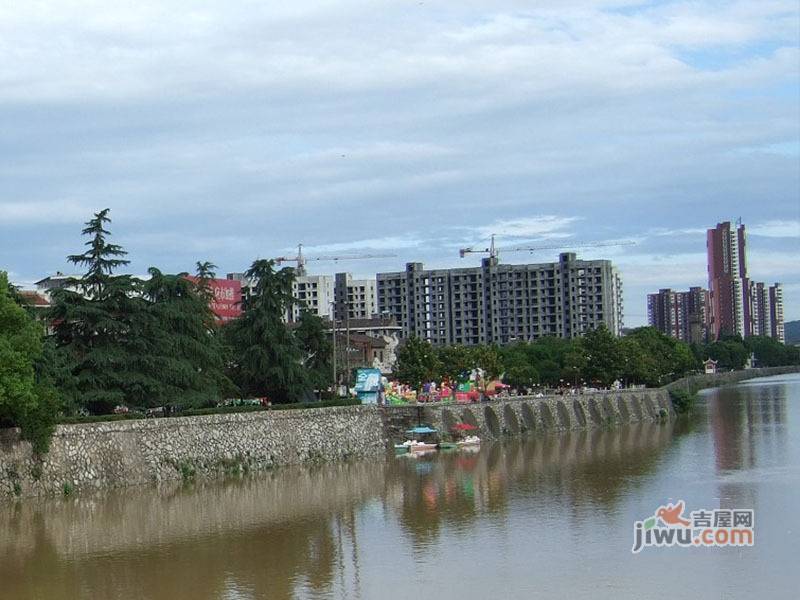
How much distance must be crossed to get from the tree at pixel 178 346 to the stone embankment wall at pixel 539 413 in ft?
43.6

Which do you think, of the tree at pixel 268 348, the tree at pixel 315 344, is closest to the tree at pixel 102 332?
the tree at pixel 268 348

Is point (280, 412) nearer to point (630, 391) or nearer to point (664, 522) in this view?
point (664, 522)

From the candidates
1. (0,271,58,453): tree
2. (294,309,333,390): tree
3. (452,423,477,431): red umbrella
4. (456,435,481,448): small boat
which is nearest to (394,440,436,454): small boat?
(456,435,481,448): small boat

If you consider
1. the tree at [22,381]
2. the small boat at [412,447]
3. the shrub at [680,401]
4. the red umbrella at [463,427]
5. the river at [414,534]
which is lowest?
the river at [414,534]

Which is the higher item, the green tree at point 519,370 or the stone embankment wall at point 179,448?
the green tree at point 519,370

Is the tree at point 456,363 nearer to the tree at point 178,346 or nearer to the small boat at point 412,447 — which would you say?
the small boat at point 412,447

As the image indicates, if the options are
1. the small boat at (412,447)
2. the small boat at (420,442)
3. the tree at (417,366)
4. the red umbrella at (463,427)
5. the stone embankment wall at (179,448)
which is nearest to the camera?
the stone embankment wall at (179,448)

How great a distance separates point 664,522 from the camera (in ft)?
145

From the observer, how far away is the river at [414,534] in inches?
1355

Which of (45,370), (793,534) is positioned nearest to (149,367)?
(45,370)

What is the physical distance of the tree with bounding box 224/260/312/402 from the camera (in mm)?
70438

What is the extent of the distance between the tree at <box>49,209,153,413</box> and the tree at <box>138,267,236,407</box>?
0.53m

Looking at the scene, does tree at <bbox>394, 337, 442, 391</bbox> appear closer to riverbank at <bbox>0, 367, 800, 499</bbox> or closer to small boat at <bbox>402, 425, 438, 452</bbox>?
riverbank at <bbox>0, 367, 800, 499</bbox>

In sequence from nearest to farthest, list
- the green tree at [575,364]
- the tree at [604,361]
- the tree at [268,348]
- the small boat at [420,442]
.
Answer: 1. the tree at [268,348]
2. the small boat at [420,442]
3. the tree at [604,361]
4. the green tree at [575,364]
